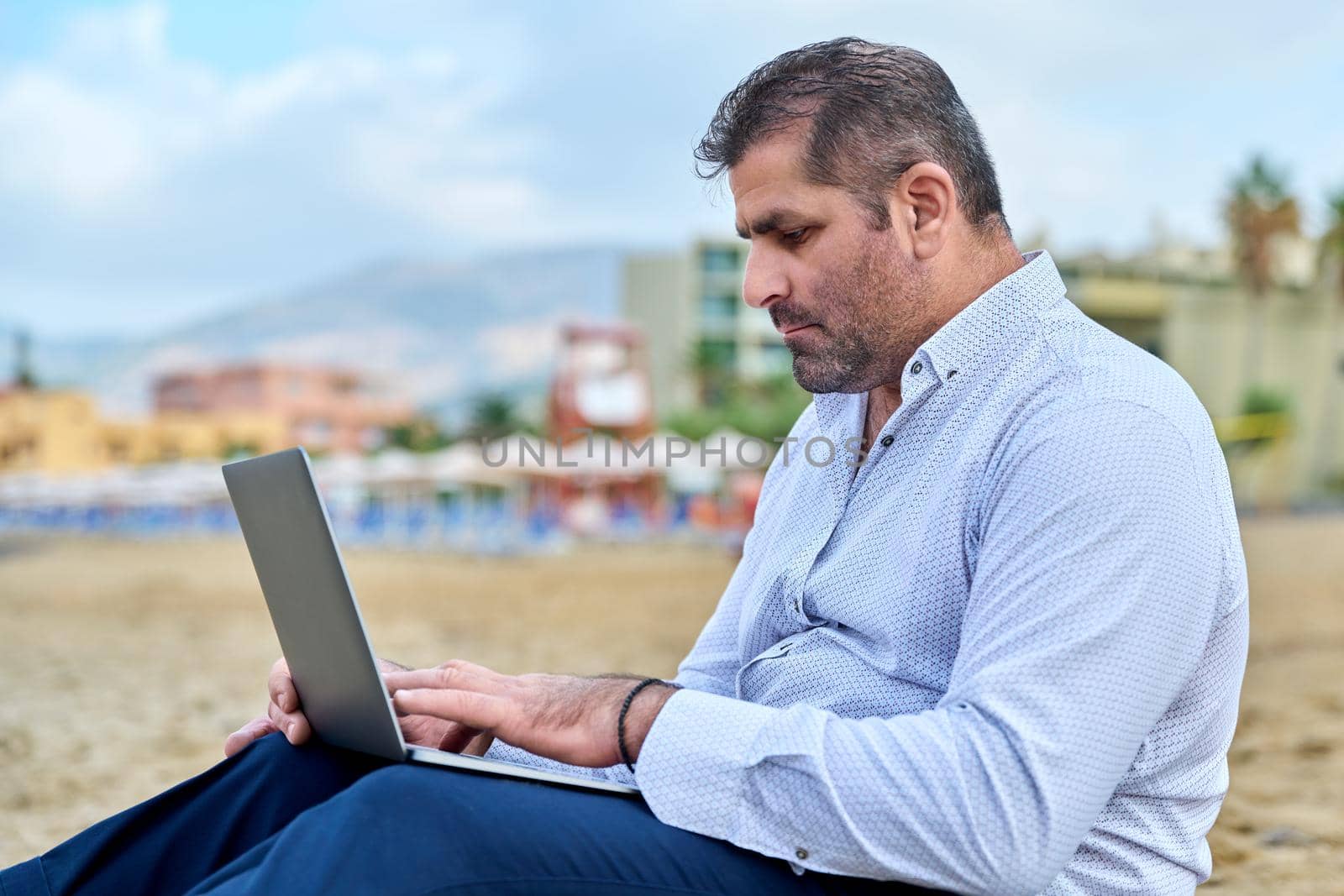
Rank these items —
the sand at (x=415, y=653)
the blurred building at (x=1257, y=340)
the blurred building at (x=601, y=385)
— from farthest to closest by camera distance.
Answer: the blurred building at (x=1257, y=340) < the blurred building at (x=601, y=385) < the sand at (x=415, y=653)

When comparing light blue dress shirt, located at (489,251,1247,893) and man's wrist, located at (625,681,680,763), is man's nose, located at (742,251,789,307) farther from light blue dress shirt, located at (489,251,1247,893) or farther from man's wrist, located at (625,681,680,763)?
man's wrist, located at (625,681,680,763)

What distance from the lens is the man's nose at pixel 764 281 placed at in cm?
151

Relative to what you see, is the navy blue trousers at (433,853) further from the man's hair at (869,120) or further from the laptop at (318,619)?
the man's hair at (869,120)

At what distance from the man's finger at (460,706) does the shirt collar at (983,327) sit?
0.62 meters

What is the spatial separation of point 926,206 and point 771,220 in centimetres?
19

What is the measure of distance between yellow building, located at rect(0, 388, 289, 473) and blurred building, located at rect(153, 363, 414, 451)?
16.0 meters

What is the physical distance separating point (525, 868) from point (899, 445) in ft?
2.20

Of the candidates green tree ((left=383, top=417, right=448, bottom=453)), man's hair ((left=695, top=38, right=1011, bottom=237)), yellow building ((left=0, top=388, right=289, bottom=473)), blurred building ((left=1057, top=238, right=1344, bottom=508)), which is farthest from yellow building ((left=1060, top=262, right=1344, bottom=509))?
man's hair ((left=695, top=38, right=1011, bottom=237))

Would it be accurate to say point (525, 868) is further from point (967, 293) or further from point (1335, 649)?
point (1335, 649)

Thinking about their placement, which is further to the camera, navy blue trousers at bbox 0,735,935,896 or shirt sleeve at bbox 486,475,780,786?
shirt sleeve at bbox 486,475,780,786

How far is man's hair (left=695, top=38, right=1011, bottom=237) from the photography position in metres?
1.45

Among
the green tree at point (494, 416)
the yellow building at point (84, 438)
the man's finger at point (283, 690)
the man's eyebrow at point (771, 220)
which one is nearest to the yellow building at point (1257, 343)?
the green tree at point (494, 416)

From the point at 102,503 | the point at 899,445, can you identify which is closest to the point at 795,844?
the point at 899,445

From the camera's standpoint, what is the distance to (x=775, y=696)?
1486mm
